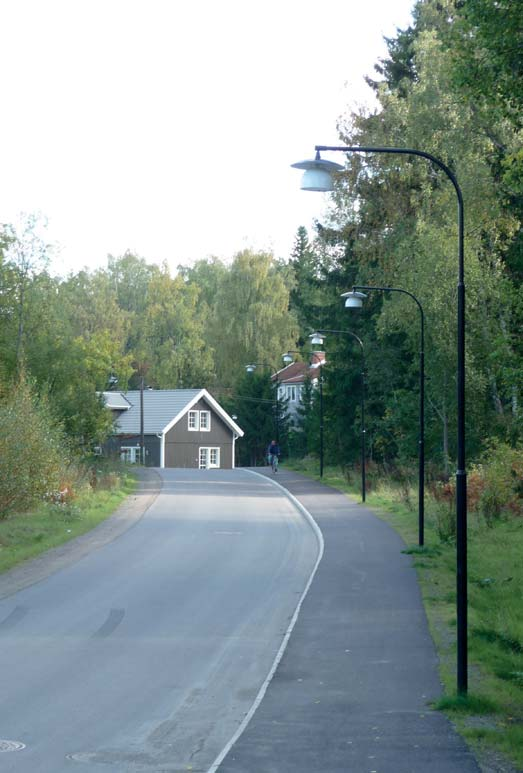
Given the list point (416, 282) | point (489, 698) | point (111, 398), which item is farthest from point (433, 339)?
point (111, 398)

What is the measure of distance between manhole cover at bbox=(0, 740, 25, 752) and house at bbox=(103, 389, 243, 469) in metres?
67.4

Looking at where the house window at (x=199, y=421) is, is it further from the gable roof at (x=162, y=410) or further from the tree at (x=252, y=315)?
the tree at (x=252, y=315)

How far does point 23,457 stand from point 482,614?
14.3 metres

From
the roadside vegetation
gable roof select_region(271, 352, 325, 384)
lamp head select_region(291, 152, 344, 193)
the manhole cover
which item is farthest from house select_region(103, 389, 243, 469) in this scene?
the manhole cover

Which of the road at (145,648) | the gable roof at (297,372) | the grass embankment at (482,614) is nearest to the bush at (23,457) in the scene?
the road at (145,648)

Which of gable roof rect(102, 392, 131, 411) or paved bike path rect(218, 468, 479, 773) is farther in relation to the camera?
gable roof rect(102, 392, 131, 411)

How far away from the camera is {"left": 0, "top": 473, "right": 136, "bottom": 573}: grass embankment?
24406 millimetres

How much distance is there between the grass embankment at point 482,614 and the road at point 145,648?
2260 millimetres

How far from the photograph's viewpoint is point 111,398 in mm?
81375

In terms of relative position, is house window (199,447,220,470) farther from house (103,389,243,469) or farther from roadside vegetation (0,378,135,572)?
roadside vegetation (0,378,135,572)

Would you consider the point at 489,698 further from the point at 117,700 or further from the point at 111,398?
the point at 111,398

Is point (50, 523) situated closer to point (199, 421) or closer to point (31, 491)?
point (31, 491)

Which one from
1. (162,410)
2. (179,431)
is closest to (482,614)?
(179,431)

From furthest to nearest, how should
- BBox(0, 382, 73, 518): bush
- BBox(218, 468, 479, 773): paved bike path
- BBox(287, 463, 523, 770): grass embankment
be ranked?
BBox(0, 382, 73, 518): bush, BBox(287, 463, 523, 770): grass embankment, BBox(218, 468, 479, 773): paved bike path
